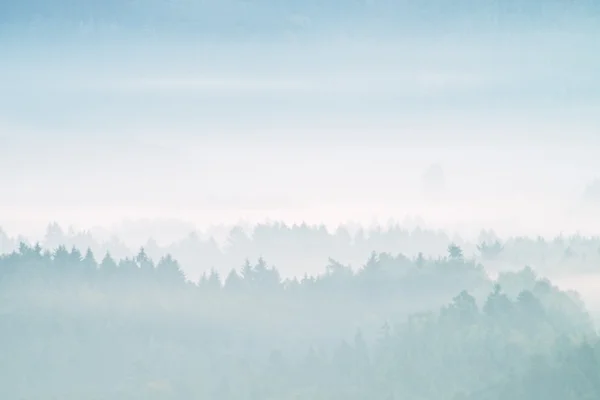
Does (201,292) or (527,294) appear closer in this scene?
(527,294)

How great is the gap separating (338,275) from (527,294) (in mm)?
29398

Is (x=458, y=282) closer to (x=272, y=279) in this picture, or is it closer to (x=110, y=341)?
(x=272, y=279)

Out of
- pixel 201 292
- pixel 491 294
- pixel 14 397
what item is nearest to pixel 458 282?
pixel 491 294

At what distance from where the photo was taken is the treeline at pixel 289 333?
11450 cm

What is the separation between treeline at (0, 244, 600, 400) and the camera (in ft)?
376

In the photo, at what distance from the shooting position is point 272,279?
14438 cm

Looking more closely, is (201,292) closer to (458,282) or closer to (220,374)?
(220,374)

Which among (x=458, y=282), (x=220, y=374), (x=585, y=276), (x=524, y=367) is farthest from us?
(x=585, y=276)

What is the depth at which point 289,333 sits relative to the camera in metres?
132

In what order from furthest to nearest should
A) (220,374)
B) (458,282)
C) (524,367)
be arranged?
(458,282) < (220,374) < (524,367)

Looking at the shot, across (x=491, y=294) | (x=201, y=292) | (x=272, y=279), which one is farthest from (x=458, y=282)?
(x=201, y=292)

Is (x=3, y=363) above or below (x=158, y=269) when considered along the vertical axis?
below

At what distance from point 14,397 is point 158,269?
103 ft

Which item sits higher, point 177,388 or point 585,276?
point 585,276
